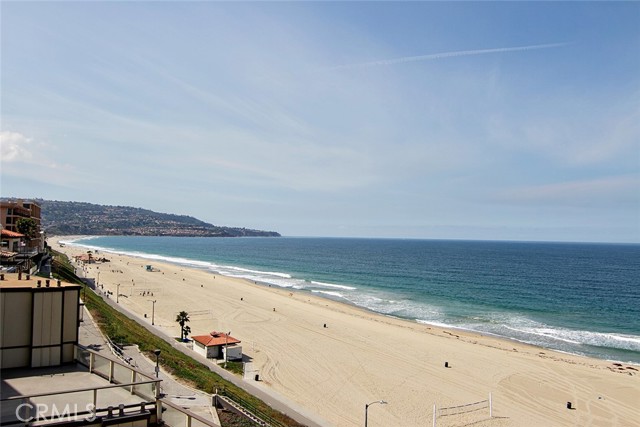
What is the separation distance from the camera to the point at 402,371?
31578 mm

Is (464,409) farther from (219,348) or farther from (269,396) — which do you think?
(219,348)

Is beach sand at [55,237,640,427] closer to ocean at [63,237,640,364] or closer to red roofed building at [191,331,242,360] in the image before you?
red roofed building at [191,331,242,360]

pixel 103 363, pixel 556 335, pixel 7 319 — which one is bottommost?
pixel 556 335

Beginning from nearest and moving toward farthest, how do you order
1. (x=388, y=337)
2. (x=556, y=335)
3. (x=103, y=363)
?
(x=103, y=363) < (x=388, y=337) < (x=556, y=335)

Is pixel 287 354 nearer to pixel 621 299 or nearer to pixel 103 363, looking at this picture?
pixel 103 363

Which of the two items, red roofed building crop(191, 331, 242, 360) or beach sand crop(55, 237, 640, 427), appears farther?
red roofed building crop(191, 331, 242, 360)

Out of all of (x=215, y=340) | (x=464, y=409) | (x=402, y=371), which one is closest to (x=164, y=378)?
(x=215, y=340)

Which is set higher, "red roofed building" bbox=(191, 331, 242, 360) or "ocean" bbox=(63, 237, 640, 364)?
"red roofed building" bbox=(191, 331, 242, 360)

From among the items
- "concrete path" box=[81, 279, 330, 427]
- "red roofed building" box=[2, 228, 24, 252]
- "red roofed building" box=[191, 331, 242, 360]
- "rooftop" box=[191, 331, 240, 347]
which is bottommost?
"concrete path" box=[81, 279, 330, 427]

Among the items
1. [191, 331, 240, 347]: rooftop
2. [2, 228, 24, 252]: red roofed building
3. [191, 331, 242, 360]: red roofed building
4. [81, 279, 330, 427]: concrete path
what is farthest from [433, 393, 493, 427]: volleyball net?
[2, 228, 24, 252]: red roofed building

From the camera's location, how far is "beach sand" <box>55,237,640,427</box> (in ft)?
81.4

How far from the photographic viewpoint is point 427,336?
42.4 meters

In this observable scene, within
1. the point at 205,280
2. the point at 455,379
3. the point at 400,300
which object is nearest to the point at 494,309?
the point at 400,300

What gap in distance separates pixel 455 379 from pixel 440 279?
61.3m
